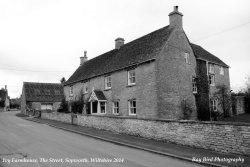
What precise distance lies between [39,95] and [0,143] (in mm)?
42671

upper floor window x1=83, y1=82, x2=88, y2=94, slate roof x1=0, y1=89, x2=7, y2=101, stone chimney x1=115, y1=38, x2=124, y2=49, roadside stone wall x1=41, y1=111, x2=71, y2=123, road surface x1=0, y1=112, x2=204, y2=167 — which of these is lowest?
road surface x1=0, y1=112, x2=204, y2=167

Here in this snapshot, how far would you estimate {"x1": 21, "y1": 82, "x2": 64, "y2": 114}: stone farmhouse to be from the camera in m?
51.8

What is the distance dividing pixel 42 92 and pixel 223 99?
4098 centimetres

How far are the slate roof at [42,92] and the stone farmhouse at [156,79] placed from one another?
2641 cm

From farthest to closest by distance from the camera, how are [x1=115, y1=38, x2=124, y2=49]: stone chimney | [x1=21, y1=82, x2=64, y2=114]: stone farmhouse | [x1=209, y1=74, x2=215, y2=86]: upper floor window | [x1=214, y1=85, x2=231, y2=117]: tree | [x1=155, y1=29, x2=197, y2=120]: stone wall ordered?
1. [x1=21, y1=82, x2=64, y2=114]: stone farmhouse
2. [x1=115, y1=38, x2=124, y2=49]: stone chimney
3. [x1=209, y1=74, x2=215, y2=86]: upper floor window
4. [x1=214, y1=85, x2=231, y2=117]: tree
5. [x1=155, y1=29, x2=197, y2=120]: stone wall

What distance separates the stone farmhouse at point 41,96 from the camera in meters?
51.8

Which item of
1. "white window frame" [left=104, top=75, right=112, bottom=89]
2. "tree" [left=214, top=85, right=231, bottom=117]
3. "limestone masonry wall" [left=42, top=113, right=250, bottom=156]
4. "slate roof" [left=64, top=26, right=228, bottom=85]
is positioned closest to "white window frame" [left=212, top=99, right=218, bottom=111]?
"tree" [left=214, top=85, right=231, bottom=117]

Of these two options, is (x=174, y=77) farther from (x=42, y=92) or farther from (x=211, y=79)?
(x=42, y=92)

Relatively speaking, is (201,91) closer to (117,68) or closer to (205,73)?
(205,73)

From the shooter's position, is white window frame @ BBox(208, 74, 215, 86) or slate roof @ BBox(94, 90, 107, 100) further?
white window frame @ BBox(208, 74, 215, 86)

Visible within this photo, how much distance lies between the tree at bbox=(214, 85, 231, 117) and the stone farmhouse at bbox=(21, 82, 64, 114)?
37.3 metres

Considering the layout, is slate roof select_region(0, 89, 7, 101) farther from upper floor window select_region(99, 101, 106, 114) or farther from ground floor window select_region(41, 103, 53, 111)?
upper floor window select_region(99, 101, 106, 114)

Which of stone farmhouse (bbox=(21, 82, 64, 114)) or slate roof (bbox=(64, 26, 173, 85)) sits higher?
slate roof (bbox=(64, 26, 173, 85))

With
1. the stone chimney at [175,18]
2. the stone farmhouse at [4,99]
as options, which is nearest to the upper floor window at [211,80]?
the stone chimney at [175,18]
